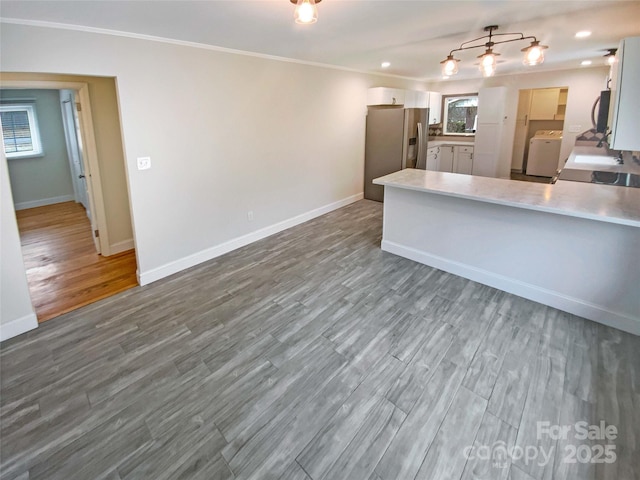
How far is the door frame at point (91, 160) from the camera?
3.81 meters

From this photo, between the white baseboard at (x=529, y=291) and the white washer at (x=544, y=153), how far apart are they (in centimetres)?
587

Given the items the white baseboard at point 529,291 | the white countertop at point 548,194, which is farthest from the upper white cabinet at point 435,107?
the white baseboard at point 529,291

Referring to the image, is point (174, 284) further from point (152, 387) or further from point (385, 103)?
point (385, 103)

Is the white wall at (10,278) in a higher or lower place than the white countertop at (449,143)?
lower

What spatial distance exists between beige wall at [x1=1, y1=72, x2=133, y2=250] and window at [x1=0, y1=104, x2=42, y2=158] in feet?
11.4

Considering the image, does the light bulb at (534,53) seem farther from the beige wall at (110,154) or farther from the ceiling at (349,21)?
the beige wall at (110,154)

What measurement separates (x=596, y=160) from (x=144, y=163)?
571 cm

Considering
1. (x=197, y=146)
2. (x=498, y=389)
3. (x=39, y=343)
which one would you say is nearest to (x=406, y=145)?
(x=197, y=146)

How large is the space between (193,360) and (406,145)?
520cm

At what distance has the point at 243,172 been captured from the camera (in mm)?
4477

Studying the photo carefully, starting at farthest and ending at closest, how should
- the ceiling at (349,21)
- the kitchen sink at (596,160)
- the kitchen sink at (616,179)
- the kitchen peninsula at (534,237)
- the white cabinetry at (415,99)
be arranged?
the white cabinetry at (415,99) < the kitchen sink at (596,160) < the kitchen sink at (616,179) < the kitchen peninsula at (534,237) < the ceiling at (349,21)

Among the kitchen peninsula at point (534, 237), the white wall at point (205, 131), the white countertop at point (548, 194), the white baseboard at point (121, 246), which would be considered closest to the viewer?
the white countertop at point (548, 194)

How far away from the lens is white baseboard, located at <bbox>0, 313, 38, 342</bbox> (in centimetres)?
280

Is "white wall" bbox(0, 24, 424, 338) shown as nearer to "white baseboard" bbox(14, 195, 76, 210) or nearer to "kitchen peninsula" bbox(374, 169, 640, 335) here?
"kitchen peninsula" bbox(374, 169, 640, 335)
